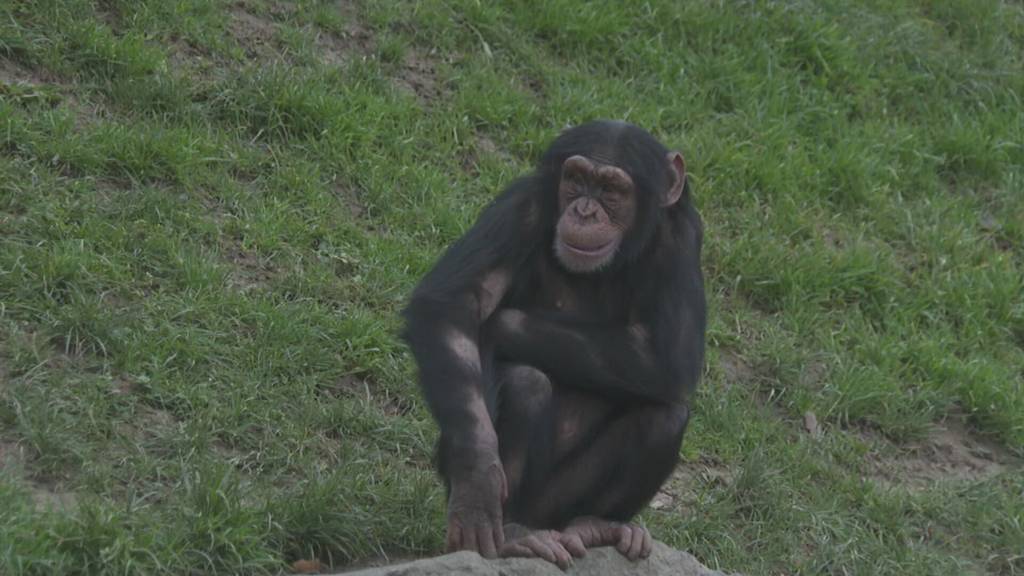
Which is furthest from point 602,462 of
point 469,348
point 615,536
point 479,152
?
point 479,152

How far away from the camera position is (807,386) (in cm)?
876

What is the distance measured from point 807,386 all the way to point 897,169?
2362mm

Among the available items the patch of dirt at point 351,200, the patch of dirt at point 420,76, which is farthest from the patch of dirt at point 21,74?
the patch of dirt at point 420,76

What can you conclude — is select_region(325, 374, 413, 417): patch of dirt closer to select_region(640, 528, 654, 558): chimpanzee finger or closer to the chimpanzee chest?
the chimpanzee chest

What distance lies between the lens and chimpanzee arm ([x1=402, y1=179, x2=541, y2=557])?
552 centimetres

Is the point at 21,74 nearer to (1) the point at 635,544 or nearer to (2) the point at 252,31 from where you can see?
(2) the point at 252,31

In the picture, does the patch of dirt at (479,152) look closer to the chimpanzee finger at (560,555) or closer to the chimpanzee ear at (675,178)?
the chimpanzee ear at (675,178)

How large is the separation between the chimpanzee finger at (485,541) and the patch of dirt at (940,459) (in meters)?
3.47

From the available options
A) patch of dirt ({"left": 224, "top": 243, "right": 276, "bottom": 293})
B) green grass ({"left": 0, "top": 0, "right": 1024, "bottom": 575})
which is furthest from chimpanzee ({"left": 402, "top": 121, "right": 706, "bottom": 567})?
patch of dirt ({"left": 224, "top": 243, "right": 276, "bottom": 293})

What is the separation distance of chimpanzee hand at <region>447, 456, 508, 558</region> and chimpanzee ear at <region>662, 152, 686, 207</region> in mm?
1367

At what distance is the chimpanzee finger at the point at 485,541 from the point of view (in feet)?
18.1

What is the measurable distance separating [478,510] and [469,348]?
605 mm

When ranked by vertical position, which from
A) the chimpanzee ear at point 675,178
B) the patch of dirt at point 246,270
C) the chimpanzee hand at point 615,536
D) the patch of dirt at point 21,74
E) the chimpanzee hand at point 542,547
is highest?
the chimpanzee ear at point 675,178

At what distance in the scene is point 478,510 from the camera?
18.1 feet
